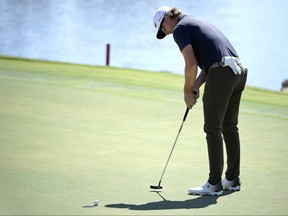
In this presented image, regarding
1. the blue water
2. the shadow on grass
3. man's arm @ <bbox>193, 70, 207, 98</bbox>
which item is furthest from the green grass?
the blue water

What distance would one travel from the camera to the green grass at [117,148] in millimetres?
6668

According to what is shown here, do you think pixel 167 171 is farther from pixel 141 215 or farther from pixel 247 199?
pixel 141 215

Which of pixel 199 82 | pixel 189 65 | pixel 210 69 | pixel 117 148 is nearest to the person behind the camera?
pixel 189 65

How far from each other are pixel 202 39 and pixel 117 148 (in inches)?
105

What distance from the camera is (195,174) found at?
7941mm

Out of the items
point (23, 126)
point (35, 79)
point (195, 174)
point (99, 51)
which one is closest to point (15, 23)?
point (99, 51)

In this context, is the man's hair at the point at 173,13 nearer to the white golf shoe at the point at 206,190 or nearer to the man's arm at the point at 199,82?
the man's arm at the point at 199,82

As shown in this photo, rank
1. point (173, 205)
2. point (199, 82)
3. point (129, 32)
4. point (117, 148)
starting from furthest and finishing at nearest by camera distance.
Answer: point (129, 32)
point (117, 148)
point (199, 82)
point (173, 205)

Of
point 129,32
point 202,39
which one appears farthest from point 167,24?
point 129,32

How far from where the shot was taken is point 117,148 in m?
9.26

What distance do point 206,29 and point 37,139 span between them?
338 centimetres

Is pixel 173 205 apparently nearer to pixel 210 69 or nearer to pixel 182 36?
pixel 210 69

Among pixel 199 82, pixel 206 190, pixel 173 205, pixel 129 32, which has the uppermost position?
pixel 129 32

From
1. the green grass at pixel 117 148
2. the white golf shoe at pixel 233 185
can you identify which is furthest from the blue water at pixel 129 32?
the white golf shoe at pixel 233 185
